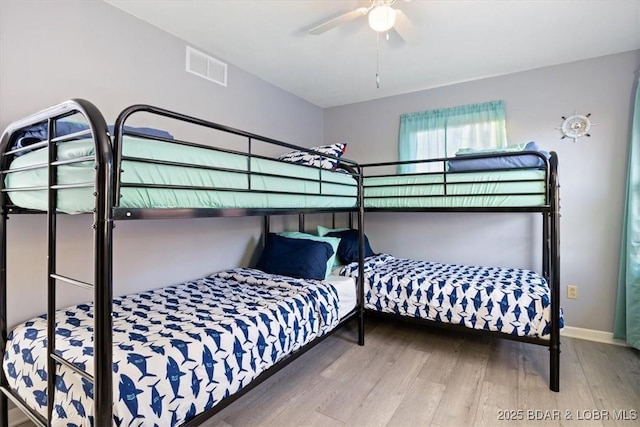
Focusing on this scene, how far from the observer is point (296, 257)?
254 centimetres

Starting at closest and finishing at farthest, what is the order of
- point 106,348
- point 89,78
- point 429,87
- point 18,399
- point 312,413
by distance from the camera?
point 106,348 → point 18,399 → point 312,413 → point 89,78 → point 429,87

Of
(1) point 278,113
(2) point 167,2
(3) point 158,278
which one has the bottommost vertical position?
(3) point 158,278

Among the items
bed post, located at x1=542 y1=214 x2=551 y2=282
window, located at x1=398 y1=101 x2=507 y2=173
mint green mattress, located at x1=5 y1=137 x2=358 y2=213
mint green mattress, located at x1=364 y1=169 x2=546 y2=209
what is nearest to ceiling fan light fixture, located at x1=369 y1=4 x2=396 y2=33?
mint green mattress, located at x1=5 y1=137 x2=358 y2=213

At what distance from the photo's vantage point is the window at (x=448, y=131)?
3.00 metres

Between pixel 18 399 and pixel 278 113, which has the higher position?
pixel 278 113

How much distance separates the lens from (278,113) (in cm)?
333

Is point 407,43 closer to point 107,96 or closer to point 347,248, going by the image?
point 347,248

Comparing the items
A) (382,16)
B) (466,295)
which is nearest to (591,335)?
(466,295)

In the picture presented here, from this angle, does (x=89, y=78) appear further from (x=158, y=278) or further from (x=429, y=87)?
(x=429, y=87)

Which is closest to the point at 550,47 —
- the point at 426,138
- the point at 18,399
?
the point at 426,138

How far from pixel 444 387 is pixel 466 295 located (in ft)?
2.07

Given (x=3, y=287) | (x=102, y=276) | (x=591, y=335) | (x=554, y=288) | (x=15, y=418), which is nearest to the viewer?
(x=102, y=276)

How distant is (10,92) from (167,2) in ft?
3.24

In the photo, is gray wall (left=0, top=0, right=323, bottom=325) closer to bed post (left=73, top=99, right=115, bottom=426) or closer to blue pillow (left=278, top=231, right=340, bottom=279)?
blue pillow (left=278, top=231, right=340, bottom=279)
